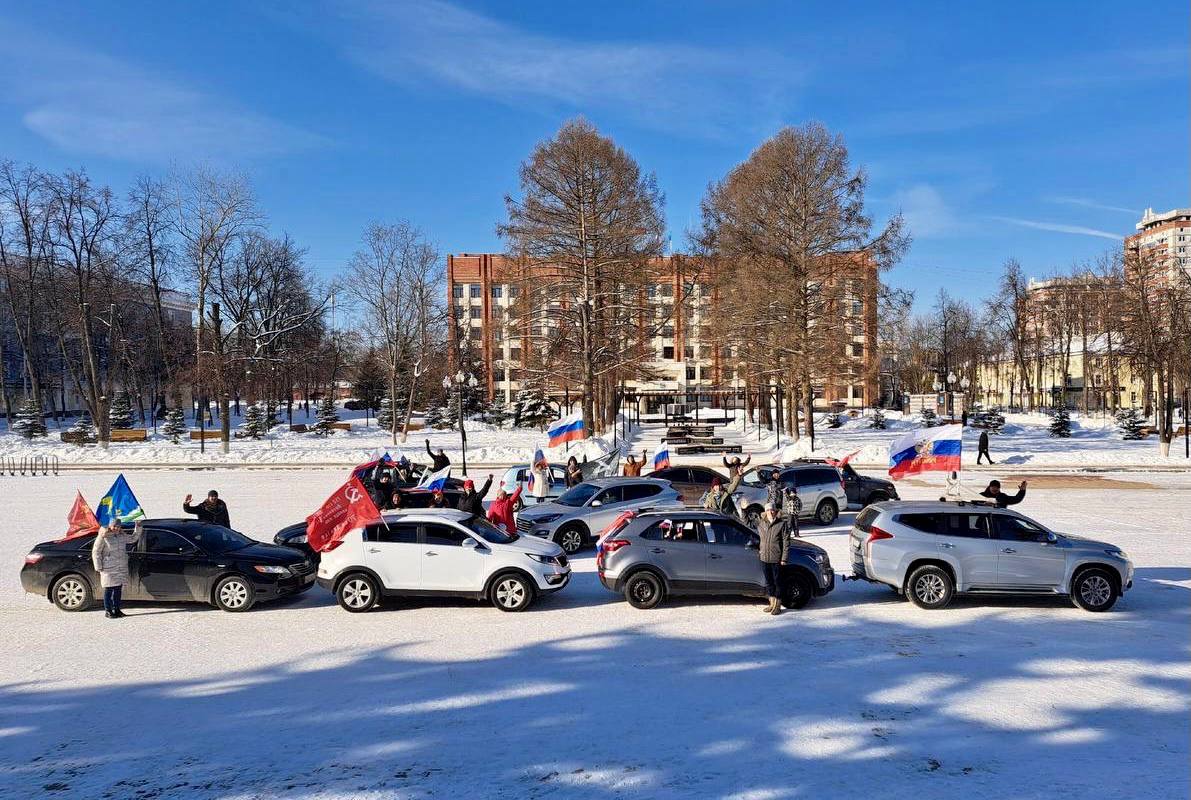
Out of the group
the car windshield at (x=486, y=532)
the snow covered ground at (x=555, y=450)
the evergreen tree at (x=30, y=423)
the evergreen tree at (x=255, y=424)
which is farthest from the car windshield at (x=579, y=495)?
the evergreen tree at (x=30, y=423)

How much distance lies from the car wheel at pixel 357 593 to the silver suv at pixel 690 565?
11.0 feet

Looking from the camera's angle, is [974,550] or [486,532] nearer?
[974,550]

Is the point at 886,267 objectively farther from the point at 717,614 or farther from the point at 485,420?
the point at 485,420

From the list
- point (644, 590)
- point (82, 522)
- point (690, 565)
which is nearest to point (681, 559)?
point (690, 565)

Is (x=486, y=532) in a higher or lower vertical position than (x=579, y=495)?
lower

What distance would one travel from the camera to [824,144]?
37.7 meters

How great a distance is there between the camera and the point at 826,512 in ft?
63.0

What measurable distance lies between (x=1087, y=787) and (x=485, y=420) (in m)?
64.1

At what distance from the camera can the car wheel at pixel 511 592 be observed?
11.5m

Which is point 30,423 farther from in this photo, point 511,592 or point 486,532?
point 511,592

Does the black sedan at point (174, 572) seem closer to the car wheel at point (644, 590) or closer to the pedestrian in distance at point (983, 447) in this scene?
the car wheel at point (644, 590)

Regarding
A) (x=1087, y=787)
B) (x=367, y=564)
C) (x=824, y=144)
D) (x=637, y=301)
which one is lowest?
(x=1087, y=787)

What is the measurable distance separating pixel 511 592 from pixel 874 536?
17.8 feet


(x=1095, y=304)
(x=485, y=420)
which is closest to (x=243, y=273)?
(x=485, y=420)
